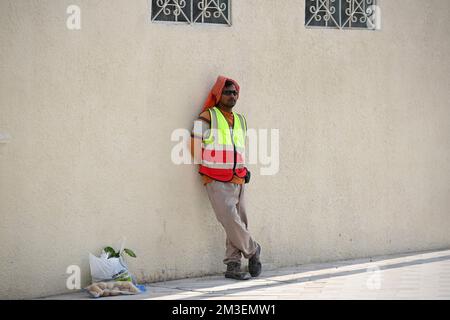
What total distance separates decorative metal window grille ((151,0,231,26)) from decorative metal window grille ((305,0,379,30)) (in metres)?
1.02

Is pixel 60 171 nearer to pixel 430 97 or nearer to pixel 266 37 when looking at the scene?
pixel 266 37

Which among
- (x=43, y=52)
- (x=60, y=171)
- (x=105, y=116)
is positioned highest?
(x=43, y=52)

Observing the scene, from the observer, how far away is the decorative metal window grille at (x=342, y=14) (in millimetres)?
9102

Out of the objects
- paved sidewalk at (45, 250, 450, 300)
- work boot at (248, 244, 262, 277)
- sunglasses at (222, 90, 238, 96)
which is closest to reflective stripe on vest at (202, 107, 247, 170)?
sunglasses at (222, 90, 238, 96)

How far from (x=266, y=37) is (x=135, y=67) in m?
1.55

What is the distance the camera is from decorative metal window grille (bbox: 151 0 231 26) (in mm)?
8188

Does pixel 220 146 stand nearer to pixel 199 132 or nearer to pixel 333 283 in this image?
pixel 199 132

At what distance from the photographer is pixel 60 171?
292 inches

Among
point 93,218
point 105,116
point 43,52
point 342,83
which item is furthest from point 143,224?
point 342,83

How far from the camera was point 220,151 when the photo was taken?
8.18 meters

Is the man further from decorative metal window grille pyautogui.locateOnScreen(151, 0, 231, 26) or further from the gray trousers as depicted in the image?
decorative metal window grille pyautogui.locateOnScreen(151, 0, 231, 26)

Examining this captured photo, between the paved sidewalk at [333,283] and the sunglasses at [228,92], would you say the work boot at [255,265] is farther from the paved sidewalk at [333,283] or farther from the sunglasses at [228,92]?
the sunglasses at [228,92]

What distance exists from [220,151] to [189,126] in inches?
15.4
